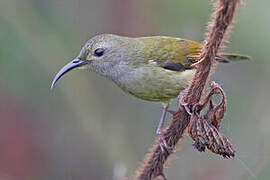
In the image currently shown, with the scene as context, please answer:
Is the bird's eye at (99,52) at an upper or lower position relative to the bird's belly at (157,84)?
upper

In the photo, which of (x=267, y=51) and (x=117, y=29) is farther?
(x=117, y=29)

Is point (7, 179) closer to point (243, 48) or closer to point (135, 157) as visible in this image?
point (135, 157)

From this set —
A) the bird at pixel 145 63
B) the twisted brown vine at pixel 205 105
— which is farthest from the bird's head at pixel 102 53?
the twisted brown vine at pixel 205 105

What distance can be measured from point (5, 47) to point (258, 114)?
8.88 feet

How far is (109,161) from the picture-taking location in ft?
17.6

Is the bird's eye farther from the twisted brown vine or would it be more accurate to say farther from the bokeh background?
the twisted brown vine

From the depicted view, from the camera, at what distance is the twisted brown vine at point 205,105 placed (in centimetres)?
235

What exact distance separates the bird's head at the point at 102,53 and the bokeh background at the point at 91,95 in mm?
664

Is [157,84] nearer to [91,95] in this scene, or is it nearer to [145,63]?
[145,63]

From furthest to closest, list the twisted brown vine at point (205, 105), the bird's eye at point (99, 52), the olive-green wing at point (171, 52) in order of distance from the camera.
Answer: the bird's eye at point (99, 52) < the olive-green wing at point (171, 52) < the twisted brown vine at point (205, 105)

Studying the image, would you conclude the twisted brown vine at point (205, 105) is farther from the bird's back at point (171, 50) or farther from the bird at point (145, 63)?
the bird's back at point (171, 50)

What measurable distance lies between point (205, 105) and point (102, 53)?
7.87 feet

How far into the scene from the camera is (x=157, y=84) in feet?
15.1

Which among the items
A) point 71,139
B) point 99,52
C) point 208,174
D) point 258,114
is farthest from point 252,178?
point 71,139
